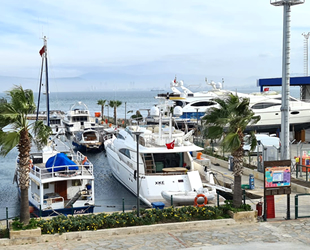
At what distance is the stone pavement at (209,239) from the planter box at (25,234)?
344 millimetres

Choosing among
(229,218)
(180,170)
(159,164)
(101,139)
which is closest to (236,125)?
(229,218)

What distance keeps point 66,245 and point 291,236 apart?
7.45m

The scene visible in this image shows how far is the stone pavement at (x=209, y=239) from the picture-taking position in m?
12.8

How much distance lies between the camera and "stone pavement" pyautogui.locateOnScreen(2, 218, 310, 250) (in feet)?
42.0

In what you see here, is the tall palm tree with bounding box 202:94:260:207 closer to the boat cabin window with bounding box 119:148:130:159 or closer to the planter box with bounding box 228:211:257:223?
the planter box with bounding box 228:211:257:223

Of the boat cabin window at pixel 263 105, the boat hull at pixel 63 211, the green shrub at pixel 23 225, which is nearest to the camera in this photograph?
the green shrub at pixel 23 225

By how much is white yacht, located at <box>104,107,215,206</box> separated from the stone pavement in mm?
4803

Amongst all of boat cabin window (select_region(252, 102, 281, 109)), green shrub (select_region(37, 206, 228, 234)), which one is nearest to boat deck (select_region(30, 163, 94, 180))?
green shrub (select_region(37, 206, 228, 234))

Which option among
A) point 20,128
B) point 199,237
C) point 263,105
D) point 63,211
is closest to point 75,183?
point 63,211

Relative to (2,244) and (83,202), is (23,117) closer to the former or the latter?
(2,244)

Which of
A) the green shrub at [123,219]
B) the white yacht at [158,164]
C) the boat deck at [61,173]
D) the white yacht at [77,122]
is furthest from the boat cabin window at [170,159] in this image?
the white yacht at [77,122]

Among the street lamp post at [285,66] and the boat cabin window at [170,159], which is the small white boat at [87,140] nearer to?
the boat cabin window at [170,159]

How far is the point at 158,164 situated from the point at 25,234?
11.0m

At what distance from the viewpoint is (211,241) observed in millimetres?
13320
